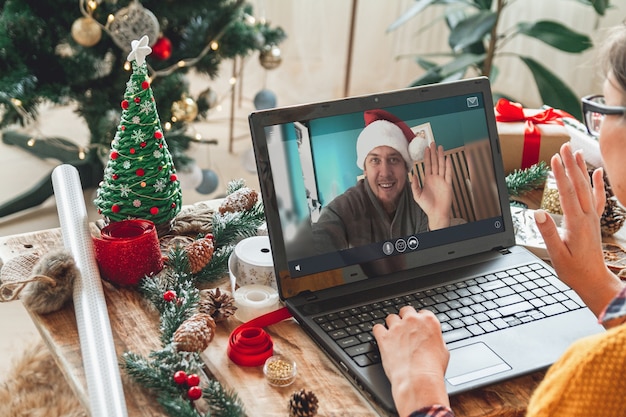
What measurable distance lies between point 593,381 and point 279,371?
0.38 metres

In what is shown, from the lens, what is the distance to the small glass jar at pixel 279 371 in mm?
865

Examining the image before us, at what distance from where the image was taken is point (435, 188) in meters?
1.08

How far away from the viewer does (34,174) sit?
2.68m

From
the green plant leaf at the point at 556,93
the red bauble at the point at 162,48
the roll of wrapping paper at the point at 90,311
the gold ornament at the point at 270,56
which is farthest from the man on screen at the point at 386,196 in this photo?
the green plant leaf at the point at 556,93

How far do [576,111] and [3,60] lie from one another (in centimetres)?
184

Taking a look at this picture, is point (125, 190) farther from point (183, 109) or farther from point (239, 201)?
point (183, 109)

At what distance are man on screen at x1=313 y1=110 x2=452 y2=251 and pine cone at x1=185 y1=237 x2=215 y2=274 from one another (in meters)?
0.18

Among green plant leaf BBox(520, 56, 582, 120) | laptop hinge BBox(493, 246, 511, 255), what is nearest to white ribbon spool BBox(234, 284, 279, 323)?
laptop hinge BBox(493, 246, 511, 255)

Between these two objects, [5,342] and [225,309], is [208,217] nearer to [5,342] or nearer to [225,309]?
[225,309]

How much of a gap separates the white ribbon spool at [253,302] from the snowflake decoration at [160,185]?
24 centimetres

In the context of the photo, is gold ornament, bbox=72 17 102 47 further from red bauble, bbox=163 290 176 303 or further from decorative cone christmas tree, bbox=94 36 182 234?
red bauble, bbox=163 290 176 303

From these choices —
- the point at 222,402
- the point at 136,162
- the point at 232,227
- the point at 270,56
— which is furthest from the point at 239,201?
the point at 270,56

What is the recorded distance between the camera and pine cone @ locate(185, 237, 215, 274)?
1.07 meters

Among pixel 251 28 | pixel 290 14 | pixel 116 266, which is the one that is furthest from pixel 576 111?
pixel 116 266
